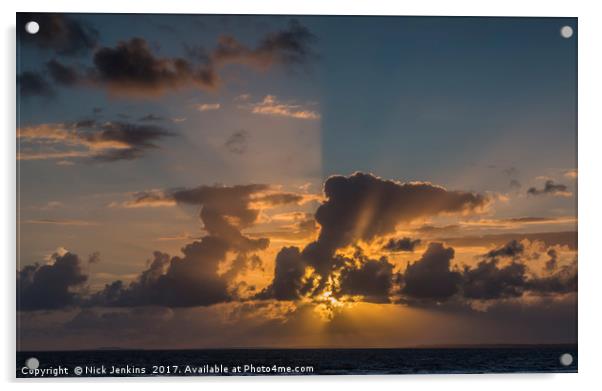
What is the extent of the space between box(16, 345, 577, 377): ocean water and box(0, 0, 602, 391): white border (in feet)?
0.34

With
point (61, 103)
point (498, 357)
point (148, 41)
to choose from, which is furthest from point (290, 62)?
point (498, 357)

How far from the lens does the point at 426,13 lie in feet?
39.4

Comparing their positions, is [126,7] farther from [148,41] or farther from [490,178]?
[490,178]

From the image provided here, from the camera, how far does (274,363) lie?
1155 centimetres

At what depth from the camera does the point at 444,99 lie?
484 inches

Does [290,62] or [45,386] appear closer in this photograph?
[45,386]

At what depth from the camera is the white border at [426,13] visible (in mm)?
11414

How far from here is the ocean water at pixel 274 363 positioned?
11328 mm

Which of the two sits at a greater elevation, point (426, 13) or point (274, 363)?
point (426, 13)

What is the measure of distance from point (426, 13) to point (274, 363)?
4.52m

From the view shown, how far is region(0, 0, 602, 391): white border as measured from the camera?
37.4 ft

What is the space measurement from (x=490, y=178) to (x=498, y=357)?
215cm

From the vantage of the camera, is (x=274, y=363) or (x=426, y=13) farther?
(x=426, y=13)

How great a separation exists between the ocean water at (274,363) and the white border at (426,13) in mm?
102
